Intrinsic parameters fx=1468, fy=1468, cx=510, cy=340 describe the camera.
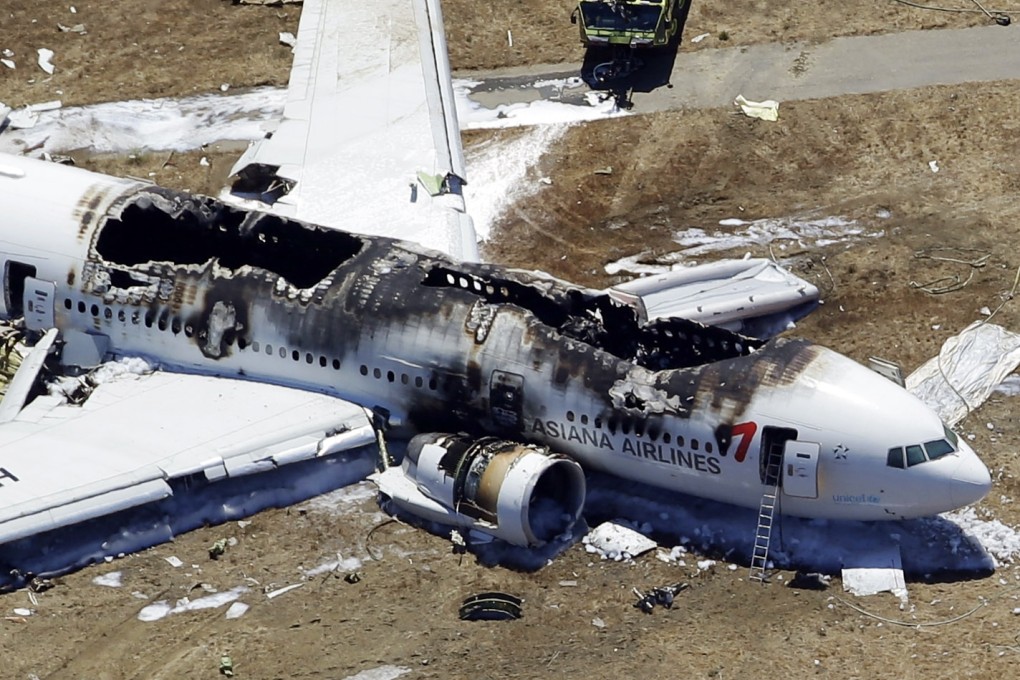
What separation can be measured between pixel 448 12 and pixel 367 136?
11435mm

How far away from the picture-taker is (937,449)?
32.3 m

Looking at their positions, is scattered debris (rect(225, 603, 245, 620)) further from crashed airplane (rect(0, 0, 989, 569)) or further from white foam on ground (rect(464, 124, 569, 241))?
white foam on ground (rect(464, 124, 569, 241))

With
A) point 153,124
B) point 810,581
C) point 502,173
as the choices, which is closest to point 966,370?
point 810,581

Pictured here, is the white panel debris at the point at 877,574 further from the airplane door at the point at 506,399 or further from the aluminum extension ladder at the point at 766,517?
the airplane door at the point at 506,399

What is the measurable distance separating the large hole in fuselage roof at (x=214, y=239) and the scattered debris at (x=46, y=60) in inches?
617

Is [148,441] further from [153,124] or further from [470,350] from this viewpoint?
[153,124]

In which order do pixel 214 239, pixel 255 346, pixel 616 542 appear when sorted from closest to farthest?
1. pixel 616 542
2. pixel 255 346
3. pixel 214 239

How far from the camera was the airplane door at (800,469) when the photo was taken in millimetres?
32781

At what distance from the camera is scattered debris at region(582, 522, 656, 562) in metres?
34.3

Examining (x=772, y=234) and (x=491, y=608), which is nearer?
(x=491, y=608)

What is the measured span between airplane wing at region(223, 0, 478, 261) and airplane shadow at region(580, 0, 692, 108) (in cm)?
611

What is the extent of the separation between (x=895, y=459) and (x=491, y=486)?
9.09 meters

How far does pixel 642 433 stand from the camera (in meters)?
34.3

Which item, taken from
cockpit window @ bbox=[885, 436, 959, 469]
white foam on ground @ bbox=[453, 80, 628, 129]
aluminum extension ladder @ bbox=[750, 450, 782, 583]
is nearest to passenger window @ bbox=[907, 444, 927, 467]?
cockpit window @ bbox=[885, 436, 959, 469]
